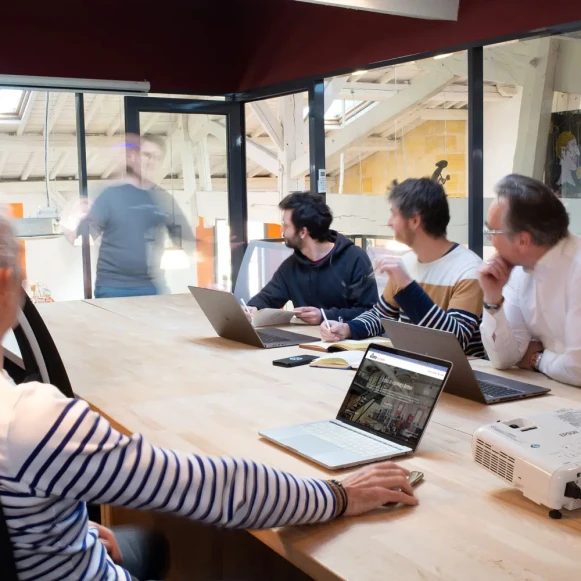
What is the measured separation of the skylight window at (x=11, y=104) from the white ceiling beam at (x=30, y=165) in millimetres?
539

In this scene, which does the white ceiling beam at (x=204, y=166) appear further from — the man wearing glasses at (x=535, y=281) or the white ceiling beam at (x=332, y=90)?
the man wearing glasses at (x=535, y=281)

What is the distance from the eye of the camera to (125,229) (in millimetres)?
5539

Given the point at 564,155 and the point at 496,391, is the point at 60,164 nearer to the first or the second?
the point at 564,155

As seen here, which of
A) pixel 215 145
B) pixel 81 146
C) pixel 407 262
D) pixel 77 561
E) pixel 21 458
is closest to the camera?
pixel 21 458

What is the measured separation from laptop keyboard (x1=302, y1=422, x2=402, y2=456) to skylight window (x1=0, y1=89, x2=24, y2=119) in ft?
17.2

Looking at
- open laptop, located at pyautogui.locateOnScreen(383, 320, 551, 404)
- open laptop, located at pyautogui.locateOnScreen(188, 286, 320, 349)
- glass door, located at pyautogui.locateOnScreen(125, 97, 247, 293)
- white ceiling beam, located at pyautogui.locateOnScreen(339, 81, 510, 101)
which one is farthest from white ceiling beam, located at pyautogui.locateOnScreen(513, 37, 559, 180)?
glass door, located at pyautogui.locateOnScreen(125, 97, 247, 293)

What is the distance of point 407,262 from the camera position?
116 inches

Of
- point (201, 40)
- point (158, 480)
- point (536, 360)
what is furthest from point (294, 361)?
point (201, 40)

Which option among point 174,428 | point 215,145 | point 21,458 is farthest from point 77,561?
point 215,145

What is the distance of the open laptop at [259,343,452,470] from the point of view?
1.56 m

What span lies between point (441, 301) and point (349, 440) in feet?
4.09

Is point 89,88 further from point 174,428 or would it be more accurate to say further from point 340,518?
point 340,518

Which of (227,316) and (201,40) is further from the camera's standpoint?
(201,40)

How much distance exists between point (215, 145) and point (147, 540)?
5.30m
